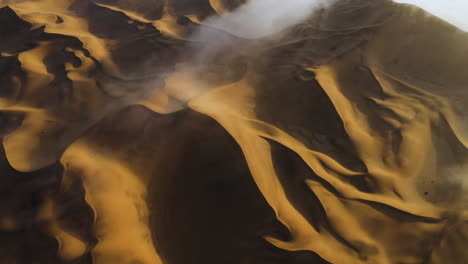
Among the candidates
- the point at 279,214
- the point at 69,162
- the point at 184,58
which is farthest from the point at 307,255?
the point at 184,58

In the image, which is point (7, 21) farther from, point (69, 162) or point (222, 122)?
point (222, 122)

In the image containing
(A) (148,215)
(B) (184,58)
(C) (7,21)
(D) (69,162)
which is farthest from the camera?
(C) (7,21)

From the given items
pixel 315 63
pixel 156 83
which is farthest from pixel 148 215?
pixel 315 63

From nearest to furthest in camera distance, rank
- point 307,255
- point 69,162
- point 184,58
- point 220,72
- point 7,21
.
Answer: point 307,255
point 69,162
point 220,72
point 184,58
point 7,21

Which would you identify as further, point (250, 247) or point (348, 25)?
point (348, 25)

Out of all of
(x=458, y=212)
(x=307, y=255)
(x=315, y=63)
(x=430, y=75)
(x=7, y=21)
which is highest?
(x=430, y=75)

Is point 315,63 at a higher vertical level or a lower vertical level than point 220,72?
higher
